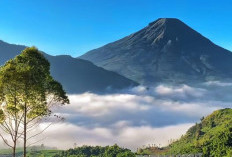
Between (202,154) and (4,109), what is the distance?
7714cm

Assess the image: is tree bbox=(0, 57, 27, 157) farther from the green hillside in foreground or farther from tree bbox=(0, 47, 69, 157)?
the green hillside in foreground

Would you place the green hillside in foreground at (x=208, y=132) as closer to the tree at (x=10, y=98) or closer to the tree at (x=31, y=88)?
the tree at (x=31, y=88)

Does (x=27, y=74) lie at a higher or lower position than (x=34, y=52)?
lower

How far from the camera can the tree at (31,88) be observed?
104 feet

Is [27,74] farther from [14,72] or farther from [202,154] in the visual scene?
[202,154]

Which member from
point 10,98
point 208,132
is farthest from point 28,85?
point 208,132

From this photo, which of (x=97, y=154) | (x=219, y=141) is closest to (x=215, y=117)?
(x=97, y=154)

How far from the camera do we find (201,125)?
652ft

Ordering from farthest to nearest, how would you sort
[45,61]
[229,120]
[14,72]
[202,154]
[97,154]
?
[97,154]
[229,120]
[202,154]
[45,61]
[14,72]

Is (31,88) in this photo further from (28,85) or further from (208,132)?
(208,132)

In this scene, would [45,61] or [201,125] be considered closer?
[45,61]

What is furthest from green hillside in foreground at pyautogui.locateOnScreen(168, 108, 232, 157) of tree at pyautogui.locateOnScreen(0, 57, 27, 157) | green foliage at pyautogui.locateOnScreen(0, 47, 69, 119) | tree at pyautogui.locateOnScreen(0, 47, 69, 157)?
tree at pyautogui.locateOnScreen(0, 57, 27, 157)

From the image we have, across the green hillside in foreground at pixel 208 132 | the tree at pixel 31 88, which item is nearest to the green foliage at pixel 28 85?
the tree at pixel 31 88

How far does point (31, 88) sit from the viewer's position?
32.4 m
